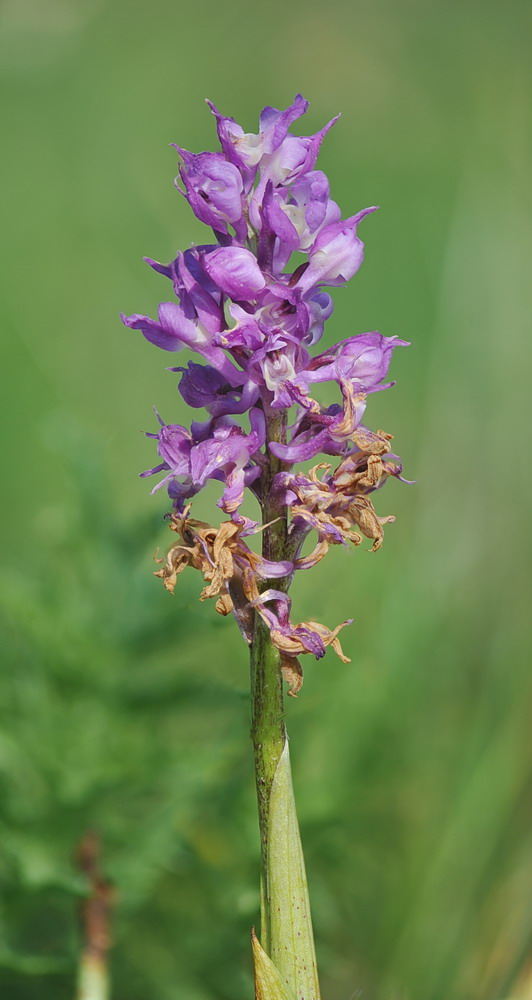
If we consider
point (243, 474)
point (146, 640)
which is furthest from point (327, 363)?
point (146, 640)

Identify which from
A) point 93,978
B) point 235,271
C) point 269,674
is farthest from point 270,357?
point 93,978

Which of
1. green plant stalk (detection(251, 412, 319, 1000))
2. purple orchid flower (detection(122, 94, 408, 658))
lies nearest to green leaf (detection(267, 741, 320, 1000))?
green plant stalk (detection(251, 412, 319, 1000))

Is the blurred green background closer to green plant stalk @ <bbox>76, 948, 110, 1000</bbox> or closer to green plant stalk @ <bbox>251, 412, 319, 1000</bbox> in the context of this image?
green plant stalk @ <bbox>76, 948, 110, 1000</bbox>

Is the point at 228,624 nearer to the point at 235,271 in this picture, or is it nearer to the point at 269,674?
the point at 269,674

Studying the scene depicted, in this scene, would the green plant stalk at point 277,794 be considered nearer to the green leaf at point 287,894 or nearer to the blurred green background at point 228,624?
the green leaf at point 287,894

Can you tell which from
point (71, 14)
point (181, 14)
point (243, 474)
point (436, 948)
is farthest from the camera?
point (181, 14)

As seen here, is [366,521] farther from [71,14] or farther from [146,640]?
[71,14]

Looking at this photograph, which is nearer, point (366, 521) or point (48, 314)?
point (366, 521)
